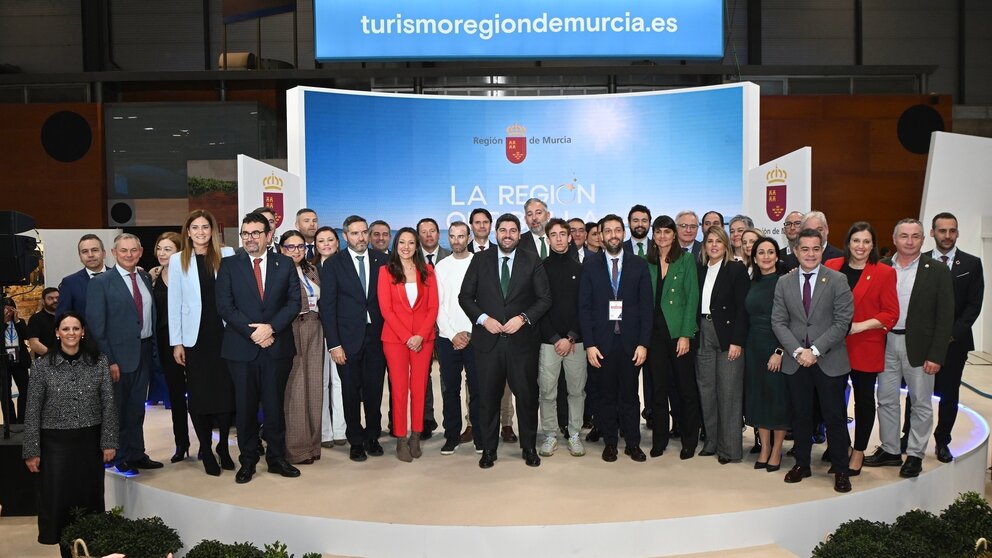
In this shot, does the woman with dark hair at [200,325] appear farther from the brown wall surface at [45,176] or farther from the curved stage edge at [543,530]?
the brown wall surface at [45,176]

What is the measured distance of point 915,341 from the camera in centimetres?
445

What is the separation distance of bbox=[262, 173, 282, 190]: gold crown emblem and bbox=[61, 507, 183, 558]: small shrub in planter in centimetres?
361

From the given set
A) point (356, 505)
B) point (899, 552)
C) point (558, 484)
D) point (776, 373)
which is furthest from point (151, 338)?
point (899, 552)

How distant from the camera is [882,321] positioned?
14.2 feet

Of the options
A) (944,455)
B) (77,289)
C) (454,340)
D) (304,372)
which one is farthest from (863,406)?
(77,289)

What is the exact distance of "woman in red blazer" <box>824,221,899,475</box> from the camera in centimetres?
434

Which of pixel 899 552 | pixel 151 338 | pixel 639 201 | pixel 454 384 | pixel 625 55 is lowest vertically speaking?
pixel 899 552

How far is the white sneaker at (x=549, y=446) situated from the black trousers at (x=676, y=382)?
0.63m

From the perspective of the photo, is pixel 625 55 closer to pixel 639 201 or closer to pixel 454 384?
pixel 639 201

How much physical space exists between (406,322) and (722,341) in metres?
1.84

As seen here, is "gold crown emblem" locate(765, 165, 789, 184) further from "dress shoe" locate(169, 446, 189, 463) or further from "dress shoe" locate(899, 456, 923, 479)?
"dress shoe" locate(169, 446, 189, 463)

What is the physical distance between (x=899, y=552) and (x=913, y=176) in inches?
392

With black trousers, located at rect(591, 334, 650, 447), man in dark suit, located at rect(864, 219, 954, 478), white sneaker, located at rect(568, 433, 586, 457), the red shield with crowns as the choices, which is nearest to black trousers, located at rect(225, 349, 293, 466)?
white sneaker, located at rect(568, 433, 586, 457)

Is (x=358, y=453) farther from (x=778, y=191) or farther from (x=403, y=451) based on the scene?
(x=778, y=191)
